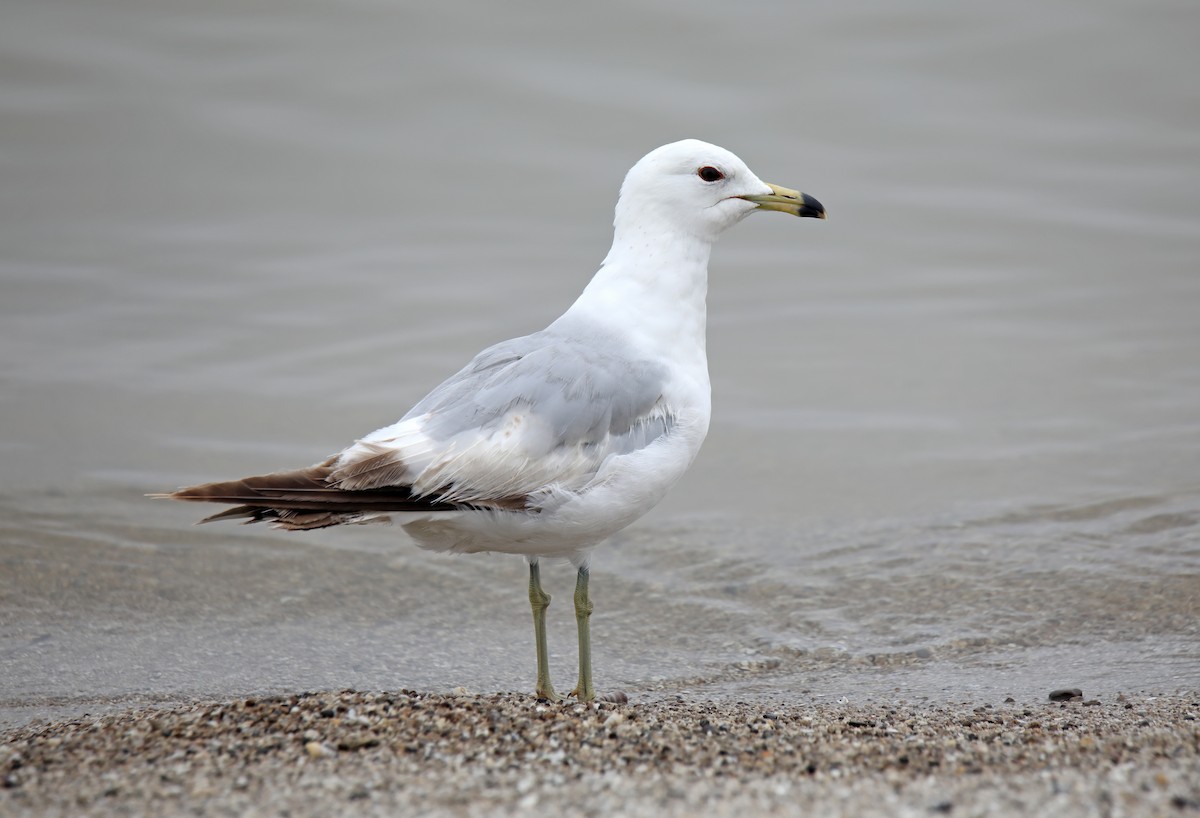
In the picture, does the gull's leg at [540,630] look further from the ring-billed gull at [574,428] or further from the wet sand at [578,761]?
the wet sand at [578,761]

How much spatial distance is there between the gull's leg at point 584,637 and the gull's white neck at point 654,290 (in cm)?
96

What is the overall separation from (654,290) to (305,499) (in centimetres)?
173

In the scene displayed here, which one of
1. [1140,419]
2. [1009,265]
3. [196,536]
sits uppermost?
[1009,265]

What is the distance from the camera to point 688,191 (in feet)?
17.8

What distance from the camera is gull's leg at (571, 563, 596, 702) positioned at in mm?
5176

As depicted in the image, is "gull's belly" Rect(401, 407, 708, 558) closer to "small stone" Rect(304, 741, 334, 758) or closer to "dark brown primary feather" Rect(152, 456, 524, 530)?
"dark brown primary feather" Rect(152, 456, 524, 530)

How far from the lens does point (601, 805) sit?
348 cm

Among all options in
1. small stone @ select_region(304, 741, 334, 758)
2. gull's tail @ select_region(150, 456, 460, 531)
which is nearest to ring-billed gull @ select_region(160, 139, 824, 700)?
gull's tail @ select_region(150, 456, 460, 531)

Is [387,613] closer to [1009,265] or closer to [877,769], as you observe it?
[877,769]

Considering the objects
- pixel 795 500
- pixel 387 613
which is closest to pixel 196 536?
pixel 387 613

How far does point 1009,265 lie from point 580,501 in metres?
8.22

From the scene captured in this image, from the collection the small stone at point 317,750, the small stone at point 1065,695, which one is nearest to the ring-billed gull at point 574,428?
the small stone at point 317,750

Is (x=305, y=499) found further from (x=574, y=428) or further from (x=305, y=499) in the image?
(x=574, y=428)

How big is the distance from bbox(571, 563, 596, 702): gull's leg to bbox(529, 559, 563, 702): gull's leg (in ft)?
0.34
